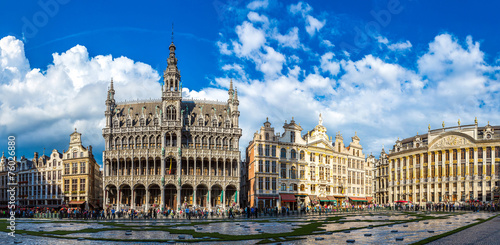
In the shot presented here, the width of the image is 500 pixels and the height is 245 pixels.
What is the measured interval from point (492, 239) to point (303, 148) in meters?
68.3

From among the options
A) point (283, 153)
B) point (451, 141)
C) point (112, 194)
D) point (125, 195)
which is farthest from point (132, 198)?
point (451, 141)

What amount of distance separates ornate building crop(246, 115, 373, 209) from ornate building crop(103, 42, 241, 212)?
16.5 ft

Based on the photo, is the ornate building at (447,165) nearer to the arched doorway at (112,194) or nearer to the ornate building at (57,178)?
the arched doorway at (112,194)

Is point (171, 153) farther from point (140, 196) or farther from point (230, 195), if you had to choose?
point (230, 195)

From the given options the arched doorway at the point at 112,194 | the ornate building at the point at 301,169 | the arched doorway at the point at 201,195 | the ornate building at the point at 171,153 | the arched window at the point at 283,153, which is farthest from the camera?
the arched window at the point at 283,153

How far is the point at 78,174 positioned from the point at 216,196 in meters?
30.9

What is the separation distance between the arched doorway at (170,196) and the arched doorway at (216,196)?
722 centimetres

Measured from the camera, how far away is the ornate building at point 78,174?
324 ft

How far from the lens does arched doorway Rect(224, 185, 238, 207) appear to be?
299 feet

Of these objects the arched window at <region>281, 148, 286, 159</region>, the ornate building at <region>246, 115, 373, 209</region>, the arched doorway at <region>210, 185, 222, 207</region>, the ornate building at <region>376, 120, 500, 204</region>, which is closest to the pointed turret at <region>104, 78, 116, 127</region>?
the arched doorway at <region>210, 185, 222, 207</region>

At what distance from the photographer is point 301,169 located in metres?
98.1

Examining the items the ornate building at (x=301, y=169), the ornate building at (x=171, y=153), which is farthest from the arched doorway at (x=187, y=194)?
the ornate building at (x=301, y=169)

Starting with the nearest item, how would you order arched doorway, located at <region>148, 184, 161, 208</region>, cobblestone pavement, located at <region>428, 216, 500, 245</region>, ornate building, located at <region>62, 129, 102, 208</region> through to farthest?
1. cobblestone pavement, located at <region>428, 216, 500, 245</region>
2. arched doorway, located at <region>148, 184, 161, 208</region>
3. ornate building, located at <region>62, 129, 102, 208</region>

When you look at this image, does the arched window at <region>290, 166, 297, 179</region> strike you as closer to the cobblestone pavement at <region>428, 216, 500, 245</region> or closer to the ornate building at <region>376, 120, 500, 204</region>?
the ornate building at <region>376, 120, 500, 204</region>
